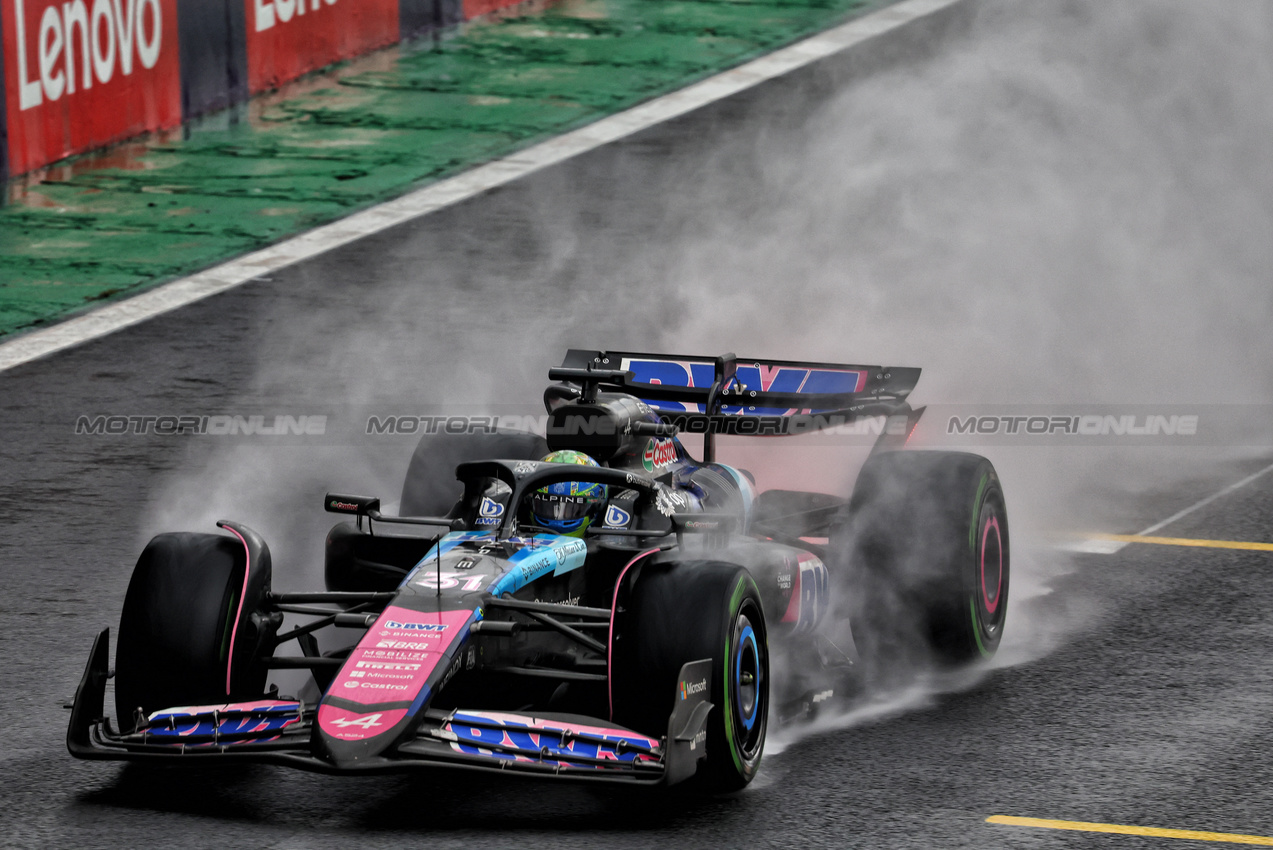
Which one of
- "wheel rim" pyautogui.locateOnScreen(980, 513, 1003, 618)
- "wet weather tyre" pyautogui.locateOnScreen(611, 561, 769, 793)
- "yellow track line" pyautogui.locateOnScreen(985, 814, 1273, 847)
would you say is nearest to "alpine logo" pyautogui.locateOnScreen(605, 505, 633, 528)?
"wet weather tyre" pyautogui.locateOnScreen(611, 561, 769, 793)

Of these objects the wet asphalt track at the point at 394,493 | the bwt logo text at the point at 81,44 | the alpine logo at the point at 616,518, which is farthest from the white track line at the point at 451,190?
the alpine logo at the point at 616,518

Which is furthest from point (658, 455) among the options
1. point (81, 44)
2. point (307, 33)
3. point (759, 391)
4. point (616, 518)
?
point (307, 33)

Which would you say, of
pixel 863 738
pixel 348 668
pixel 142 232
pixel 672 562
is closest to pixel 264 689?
pixel 348 668

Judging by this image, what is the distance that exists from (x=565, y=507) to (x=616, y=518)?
0.62ft

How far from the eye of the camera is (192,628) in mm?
6496

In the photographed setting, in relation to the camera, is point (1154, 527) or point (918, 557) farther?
point (1154, 527)

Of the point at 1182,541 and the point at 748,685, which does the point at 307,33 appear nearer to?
the point at 1182,541

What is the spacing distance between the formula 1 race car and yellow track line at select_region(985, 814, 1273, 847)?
0.86 m

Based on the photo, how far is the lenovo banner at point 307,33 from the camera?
61.1ft

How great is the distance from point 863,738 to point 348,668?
1.97m

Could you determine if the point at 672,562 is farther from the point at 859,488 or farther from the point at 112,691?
the point at 112,691

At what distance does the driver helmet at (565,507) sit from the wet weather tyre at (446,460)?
3.76ft

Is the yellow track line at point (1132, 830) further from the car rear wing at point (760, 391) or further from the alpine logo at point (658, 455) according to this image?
the car rear wing at point (760, 391)

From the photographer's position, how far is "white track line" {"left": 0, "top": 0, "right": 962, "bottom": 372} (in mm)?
13945
